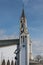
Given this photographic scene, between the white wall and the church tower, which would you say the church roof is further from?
the church tower

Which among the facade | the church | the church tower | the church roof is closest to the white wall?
the church

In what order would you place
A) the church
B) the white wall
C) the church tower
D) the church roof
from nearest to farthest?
the church tower < the church < the white wall < the church roof

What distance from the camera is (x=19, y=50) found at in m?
33.8

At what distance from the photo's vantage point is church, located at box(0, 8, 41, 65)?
33.4m

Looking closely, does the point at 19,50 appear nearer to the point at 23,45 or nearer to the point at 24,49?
the point at 24,49

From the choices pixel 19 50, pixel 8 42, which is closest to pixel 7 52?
pixel 8 42

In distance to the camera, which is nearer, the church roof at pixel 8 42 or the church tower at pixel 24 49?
the church tower at pixel 24 49

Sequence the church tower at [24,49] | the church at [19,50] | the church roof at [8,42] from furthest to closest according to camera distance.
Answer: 1. the church roof at [8,42]
2. the church at [19,50]
3. the church tower at [24,49]

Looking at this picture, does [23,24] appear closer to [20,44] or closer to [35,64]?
[20,44]

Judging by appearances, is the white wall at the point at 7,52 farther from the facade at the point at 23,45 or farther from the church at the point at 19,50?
the facade at the point at 23,45

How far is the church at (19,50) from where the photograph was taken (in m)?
33.4

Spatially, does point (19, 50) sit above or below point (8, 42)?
below

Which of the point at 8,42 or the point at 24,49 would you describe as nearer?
the point at 24,49

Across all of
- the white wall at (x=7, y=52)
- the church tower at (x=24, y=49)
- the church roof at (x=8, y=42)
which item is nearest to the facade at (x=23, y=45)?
the church tower at (x=24, y=49)
